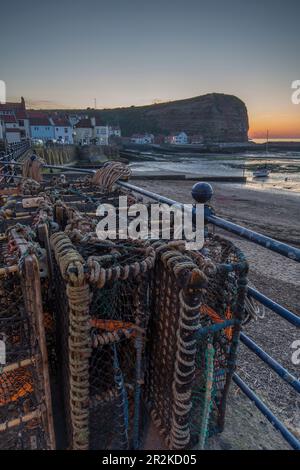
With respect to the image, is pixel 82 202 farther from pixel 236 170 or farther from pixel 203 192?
pixel 236 170

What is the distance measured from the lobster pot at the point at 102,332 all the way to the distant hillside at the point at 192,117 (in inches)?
6908

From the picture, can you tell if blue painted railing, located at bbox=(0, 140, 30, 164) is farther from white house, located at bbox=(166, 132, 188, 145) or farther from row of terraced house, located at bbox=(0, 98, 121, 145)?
white house, located at bbox=(166, 132, 188, 145)

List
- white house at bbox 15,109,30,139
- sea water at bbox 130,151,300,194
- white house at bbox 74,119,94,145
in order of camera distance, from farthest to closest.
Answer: white house at bbox 74,119,94,145
white house at bbox 15,109,30,139
sea water at bbox 130,151,300,194

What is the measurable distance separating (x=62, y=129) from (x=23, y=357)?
8013 centimetres

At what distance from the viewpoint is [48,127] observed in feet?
236

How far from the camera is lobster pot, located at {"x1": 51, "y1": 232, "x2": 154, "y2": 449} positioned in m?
1.44

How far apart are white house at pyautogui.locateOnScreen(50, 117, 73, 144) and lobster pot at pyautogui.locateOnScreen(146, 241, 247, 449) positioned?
77.6 m

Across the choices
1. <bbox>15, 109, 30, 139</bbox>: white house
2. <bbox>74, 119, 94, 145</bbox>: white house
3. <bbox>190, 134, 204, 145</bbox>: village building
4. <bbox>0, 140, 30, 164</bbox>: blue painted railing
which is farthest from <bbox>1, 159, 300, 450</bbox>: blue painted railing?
<bbox>190, 134, 204, 145</bbox>: village building

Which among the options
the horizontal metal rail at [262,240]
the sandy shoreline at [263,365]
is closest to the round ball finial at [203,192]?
the horizontal metal rail at [262,240]

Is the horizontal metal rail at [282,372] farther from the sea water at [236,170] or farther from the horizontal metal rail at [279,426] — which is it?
the sea water at [236,170]

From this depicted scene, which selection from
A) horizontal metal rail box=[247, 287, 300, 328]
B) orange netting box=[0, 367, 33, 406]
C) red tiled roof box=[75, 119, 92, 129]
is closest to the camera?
horizontal metal rail box=[247, 287, 300, 328]

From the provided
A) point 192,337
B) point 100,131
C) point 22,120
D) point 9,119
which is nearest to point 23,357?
point 192,337

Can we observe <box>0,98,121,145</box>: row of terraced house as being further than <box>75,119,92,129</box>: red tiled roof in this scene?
No

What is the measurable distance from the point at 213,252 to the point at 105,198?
2.02 metres
